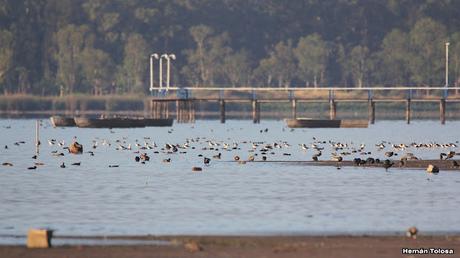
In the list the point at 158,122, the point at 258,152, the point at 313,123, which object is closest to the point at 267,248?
the point at 258,152

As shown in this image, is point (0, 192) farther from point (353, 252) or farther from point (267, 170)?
point (353, 252)

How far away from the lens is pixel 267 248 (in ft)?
104

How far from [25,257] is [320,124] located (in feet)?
395

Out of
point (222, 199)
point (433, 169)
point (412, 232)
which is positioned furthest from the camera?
point (433, 169)

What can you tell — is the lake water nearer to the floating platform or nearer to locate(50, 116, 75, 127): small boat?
the floating platform

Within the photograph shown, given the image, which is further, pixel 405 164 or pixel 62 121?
pixel 62 121

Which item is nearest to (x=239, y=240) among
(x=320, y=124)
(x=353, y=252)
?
(x=353, y=252)

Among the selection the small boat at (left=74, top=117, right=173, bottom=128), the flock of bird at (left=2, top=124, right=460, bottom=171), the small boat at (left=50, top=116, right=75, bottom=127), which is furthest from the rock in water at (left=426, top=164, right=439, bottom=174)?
the small boat at (left=50, top=116, right=75, bottom=127)

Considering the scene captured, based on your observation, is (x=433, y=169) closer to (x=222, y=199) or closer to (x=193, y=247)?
(x=222, y=199)

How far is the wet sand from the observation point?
3023cm

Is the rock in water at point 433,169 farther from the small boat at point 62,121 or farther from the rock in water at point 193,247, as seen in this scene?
the small boat at point 62,121

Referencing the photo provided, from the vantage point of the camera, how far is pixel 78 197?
46906mm

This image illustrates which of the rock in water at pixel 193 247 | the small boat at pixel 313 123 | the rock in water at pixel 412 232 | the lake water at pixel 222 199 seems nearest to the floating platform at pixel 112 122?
the small boat at pixel 313 123

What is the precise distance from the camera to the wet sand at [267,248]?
99.2 feet
